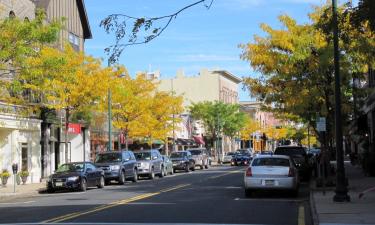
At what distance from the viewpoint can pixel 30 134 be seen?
115ft

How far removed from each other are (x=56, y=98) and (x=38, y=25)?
8.54 meters

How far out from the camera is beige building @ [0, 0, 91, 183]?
3250 centimetres

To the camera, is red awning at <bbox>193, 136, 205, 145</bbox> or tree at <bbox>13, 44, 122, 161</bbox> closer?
tree at <bbox>13, 44, 122, 161</bbox>

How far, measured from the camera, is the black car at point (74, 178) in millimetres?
26375

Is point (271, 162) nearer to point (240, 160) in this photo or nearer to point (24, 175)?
point (24, 175)

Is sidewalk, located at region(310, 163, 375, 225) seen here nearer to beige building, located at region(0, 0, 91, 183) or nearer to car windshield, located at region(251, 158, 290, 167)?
car windshield, located at region(251, 158, 290, 167)

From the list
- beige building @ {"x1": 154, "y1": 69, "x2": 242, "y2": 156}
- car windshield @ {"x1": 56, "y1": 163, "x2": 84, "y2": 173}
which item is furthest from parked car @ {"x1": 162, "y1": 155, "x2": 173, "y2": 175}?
beige building @ {"x1": 154, "y1": 69, "x2": 242, "y2": 156}

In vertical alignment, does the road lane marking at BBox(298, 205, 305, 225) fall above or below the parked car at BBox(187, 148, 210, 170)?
below

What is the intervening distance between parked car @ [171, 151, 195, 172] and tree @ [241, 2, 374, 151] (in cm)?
1663

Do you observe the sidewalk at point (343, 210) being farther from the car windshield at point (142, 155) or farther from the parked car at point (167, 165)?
the parked car at point (167, 165)

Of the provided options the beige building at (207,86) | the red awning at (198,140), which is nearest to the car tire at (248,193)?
the red awning at (198,140)

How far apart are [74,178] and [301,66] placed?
36.5 feet

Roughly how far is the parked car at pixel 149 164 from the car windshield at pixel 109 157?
3.12 meters

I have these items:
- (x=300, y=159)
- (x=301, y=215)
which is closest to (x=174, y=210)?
(x=301, y=215)
